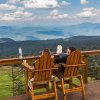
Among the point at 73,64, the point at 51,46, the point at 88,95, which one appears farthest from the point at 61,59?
the point at 51,46

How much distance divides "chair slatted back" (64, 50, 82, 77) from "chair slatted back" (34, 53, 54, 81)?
38 centimetres

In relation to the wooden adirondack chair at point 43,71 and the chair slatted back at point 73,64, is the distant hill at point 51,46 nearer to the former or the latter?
the chair slatted back at point 73,64

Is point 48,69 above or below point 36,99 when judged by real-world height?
above

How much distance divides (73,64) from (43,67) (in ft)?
2.16

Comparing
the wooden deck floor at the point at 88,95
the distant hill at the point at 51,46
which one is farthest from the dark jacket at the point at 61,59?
the distant hill at the point at 51,46

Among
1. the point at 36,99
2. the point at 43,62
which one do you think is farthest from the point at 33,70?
the point at 36,99

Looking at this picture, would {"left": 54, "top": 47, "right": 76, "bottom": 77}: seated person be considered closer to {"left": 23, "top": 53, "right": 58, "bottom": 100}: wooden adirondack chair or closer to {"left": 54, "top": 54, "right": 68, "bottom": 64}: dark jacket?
{"left": 54, "top": 54, "right": 68, "bottom": 64}: dark jacket

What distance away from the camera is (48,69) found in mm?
5758

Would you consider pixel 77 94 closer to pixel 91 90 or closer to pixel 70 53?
pixel 91 90

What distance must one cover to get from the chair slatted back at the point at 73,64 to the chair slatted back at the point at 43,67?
38 cm

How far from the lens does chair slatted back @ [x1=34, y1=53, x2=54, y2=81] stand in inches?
224

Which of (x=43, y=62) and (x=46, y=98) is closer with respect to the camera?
(x=43, y=62)

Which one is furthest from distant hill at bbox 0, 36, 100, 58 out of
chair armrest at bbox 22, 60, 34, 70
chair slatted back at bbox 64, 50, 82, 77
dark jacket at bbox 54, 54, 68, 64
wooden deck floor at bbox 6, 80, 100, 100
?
chair slatted back at bbox 64, 50, 82, 77

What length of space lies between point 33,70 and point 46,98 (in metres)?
0.89
